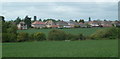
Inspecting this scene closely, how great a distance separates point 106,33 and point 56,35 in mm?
9018

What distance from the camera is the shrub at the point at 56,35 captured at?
120 feet

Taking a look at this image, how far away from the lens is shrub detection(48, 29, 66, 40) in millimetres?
36728

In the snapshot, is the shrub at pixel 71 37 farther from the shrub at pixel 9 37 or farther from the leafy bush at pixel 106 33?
the shrub at pixel 9 37

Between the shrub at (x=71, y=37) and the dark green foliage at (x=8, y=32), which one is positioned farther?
the shrub at (x=71, y=37)

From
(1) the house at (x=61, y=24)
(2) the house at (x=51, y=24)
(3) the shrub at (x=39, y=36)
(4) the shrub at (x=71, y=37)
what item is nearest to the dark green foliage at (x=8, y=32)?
(3) the shrub at (x=39, y=36)

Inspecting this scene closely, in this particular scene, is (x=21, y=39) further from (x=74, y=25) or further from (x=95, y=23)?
(x=95, y=23)

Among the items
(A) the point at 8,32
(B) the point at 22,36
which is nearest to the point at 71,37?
(B) the point at 22,36

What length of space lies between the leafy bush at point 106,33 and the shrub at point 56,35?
5.26m

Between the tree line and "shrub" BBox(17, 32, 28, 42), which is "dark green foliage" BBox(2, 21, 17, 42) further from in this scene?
"shrub" BBox(17, 32, 28, 42)

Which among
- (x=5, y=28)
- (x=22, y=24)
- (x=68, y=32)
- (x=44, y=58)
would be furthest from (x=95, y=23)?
(x=44, y=58)

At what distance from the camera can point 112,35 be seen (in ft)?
132

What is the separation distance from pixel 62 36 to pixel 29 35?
575 cm

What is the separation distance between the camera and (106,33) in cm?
4006

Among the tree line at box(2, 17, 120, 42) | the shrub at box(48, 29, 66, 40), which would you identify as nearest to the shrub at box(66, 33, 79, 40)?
the tree line at box(2, 17, 120, 42)
